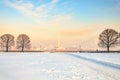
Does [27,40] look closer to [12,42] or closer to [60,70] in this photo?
[12,42]

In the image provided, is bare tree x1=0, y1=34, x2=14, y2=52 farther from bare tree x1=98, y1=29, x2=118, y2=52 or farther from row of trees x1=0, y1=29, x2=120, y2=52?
bare tree x1=98, y1=29, x2=118, y2=52

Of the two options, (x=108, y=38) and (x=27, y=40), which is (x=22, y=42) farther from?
(x=108, y=38)

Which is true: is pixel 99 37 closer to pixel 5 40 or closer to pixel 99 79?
pixel 5 40

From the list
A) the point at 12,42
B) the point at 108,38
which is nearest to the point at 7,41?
the point at 12,42

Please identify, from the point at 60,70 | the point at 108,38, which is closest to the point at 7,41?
the point at 108,38

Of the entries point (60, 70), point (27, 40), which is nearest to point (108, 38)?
point (27, 40)

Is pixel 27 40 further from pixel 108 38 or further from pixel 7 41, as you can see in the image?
pixel 108 38

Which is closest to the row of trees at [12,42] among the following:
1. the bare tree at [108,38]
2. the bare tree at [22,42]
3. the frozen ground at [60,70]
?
the bare tree at [22,42]

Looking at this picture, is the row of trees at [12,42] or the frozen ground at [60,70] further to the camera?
the row of trees at [12,42]

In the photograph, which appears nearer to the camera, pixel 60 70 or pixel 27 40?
pixel 60 70

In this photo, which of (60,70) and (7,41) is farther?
(7,41)

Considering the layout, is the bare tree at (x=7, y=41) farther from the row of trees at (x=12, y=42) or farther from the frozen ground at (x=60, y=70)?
the frozen ground at (x=60, y=70)

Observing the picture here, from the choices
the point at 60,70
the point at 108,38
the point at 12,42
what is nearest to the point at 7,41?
the point at 12,42

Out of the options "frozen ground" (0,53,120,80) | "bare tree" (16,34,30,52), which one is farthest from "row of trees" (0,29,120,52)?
"frozen ground" (0,53,120,80)
